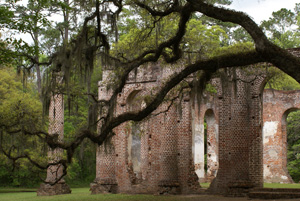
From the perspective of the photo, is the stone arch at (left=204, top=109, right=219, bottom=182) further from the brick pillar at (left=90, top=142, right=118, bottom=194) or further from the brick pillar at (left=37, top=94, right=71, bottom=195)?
the brick pillar at (left=37, top=94, right=71, bottom=195)

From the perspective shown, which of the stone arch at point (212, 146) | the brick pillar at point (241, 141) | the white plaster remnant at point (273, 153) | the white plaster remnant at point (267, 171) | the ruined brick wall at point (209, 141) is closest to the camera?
the brick pillar at point (241, 141)

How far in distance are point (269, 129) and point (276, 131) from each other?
447mm

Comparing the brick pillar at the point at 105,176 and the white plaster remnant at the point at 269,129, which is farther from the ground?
the white plaster remnant at the point at 269,129

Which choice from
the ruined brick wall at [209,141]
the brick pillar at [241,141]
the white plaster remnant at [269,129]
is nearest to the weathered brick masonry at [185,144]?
the brick pillar at [241,141]

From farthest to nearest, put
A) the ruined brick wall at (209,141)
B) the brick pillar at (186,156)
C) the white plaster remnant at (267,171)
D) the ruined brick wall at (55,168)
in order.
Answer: the ruined brick wall at (209,141), the white plaster remnant at (267,171), the ruined brick wall at (55,168), the brick pillar at (186,156)

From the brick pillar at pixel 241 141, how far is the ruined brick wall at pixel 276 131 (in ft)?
29.5

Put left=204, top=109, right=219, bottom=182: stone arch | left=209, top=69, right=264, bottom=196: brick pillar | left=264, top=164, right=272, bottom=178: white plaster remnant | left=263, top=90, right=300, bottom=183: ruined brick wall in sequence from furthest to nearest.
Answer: left=204, top=109, right=219, bottom=182: stone arch, left=264, top=164, right=272, bottom=178: white plaster remnant, left=263, top=90, right=300, bottom=183: ruined brick wall, left=209, top=69, right=264, bottom=196: brick pillar

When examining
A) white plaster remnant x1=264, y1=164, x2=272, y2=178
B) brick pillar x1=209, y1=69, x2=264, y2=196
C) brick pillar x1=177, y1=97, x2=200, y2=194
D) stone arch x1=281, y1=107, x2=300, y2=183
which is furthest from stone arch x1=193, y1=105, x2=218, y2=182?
brick pillar x1=209, y1=69, x2=264, y2=196

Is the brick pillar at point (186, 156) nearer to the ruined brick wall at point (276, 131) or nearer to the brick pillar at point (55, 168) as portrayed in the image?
the brick pillar at point (55, 168)

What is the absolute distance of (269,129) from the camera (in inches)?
1029

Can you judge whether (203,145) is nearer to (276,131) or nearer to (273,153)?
(273,153)

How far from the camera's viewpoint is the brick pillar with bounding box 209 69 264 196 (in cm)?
1628

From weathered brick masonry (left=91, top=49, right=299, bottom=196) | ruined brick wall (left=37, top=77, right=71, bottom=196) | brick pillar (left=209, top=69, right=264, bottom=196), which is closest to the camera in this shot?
brick pillar (left=209, top=69, right=264, bottom=196)

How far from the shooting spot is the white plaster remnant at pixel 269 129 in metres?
26.0
